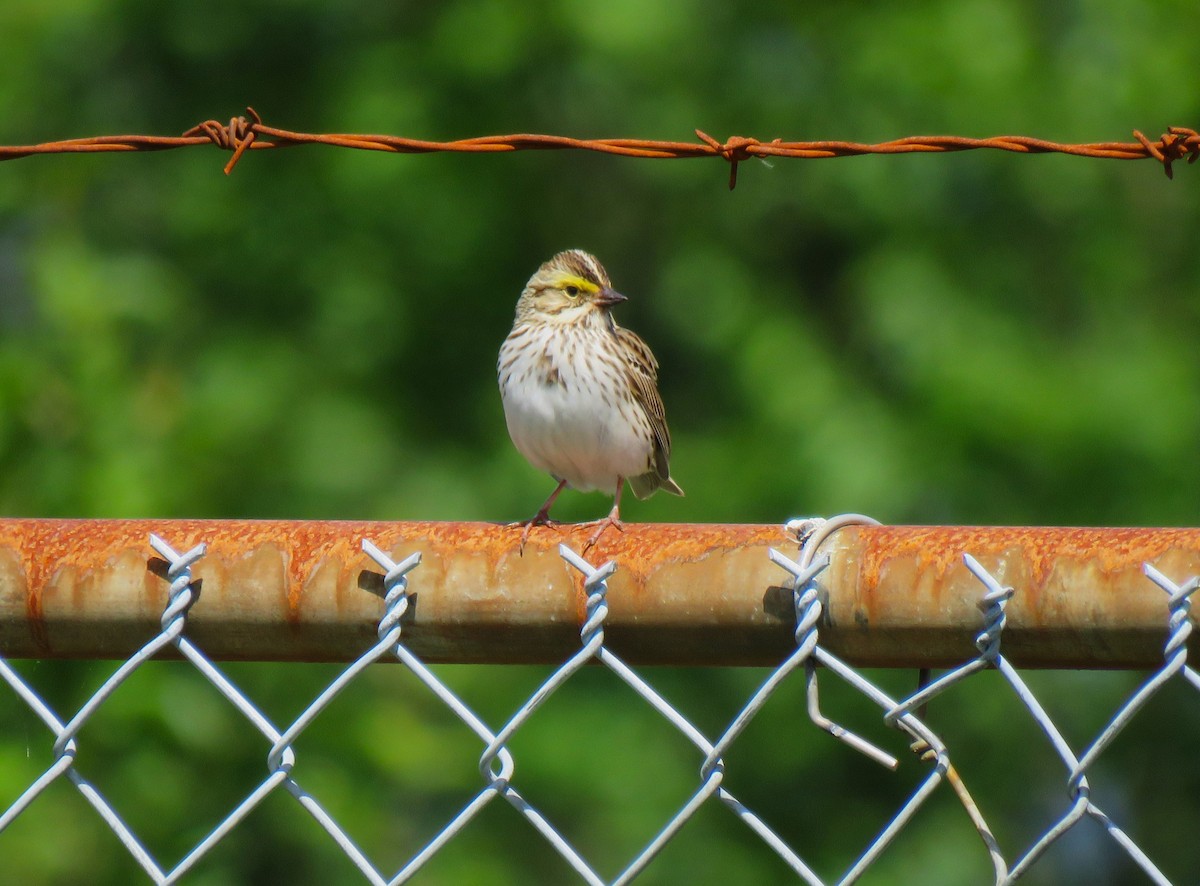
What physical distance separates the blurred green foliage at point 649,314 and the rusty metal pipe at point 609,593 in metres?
3.98

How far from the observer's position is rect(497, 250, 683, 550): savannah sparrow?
4.91 m

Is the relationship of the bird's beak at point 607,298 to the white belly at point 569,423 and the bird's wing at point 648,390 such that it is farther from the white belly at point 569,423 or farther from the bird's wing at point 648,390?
the white belly at point 569,423

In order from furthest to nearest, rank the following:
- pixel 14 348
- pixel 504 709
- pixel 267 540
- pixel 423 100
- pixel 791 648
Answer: pixel 423 100
pixel 504 709
pixel 14 348
pixel 267 540
pixel 791 648

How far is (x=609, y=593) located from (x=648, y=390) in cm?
320

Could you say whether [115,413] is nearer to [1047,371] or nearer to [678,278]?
[678,278]


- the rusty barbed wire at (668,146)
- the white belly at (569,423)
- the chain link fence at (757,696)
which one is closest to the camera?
the chain link fence at (757,696)

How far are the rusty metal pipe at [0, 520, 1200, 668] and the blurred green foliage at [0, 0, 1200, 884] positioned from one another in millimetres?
3984

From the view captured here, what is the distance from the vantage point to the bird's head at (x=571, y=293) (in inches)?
206

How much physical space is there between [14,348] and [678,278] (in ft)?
13.5

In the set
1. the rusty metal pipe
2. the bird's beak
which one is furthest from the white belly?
the rusty metal pipe

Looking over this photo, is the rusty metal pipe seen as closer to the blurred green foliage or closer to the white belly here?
the white belly

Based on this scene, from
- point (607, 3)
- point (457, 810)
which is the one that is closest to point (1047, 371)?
point (607, 3)

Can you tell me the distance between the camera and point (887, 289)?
8.36 metres

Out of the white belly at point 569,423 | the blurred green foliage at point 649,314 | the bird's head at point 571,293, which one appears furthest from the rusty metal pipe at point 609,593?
the blurred green foliage at point 649,314
